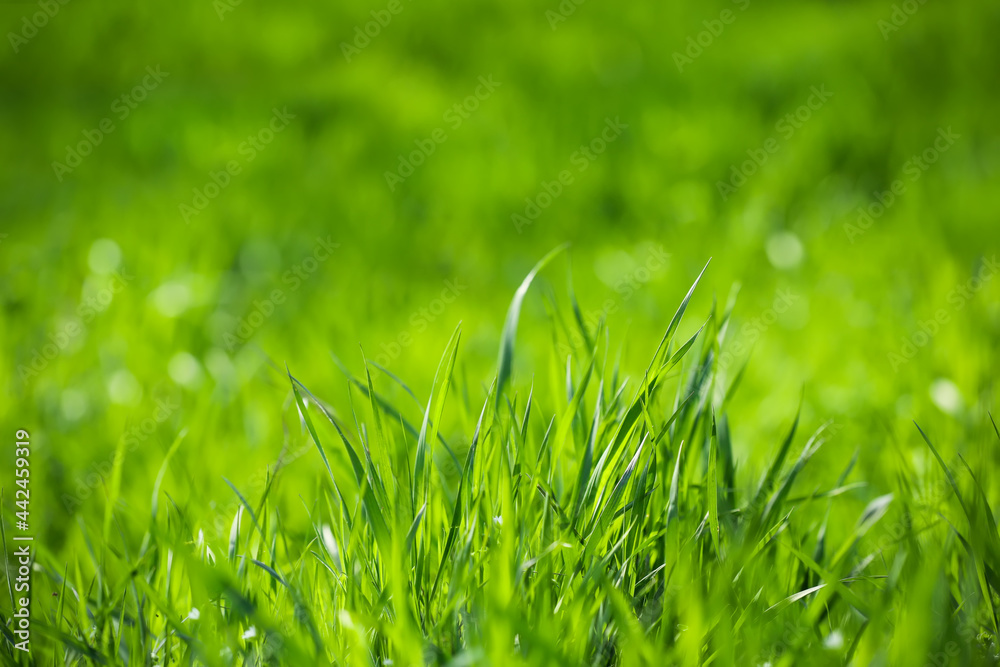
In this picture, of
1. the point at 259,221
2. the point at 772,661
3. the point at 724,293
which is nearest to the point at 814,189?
the point at 724,293

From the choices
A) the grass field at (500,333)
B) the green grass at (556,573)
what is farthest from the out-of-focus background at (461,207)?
the green grass at (556,573)

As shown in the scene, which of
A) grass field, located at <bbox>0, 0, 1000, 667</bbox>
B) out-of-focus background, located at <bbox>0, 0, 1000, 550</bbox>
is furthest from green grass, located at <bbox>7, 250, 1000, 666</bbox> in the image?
out-of-focus background, located at <bbox>0, 0, 1000, 550</bbox>

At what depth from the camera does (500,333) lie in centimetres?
230

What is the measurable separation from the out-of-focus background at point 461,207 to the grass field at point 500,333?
0.02 m

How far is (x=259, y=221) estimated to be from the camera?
9.55 feet

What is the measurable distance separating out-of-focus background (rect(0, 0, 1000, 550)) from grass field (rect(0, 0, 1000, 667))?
2cm

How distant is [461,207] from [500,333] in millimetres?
958

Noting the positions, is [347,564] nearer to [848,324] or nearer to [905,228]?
[848,324]

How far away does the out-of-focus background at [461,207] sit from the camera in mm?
1868

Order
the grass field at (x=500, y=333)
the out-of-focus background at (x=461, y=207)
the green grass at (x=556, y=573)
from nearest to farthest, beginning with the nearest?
1. the green grass at (x=556, y=573)
2. the grass field at (x=500, y=333)
3. the out-of-focus background at (x=461, y=207)

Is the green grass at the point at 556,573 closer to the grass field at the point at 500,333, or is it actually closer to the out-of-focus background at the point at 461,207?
the grass field at the point at 500,333

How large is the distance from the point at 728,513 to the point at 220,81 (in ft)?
13.0

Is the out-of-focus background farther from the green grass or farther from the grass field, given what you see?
the green grass

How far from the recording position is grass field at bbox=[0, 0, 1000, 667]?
0.87 meters
